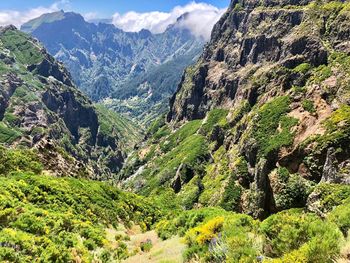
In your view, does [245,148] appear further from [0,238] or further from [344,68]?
[0,238]

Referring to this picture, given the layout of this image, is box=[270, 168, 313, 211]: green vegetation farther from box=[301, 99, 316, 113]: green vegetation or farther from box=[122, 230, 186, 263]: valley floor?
box=[122, 230, 186, 263]: valley floor

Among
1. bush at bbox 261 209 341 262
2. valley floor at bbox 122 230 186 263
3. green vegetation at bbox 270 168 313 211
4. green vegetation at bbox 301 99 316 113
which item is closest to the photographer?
bush at bbox 261 209 341 262

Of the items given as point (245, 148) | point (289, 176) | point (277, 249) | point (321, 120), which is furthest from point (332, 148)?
point (277, 249)

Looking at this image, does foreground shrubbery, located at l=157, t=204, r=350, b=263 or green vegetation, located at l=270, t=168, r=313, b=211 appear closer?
foreground shrubbery, located at l=157, t=204, r=350, b=263

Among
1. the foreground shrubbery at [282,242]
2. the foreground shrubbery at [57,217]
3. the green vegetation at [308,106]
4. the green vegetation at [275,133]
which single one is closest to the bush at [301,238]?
the foreground shrubbery at [282,242]

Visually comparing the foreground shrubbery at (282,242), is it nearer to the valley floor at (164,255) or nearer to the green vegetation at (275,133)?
the valley floor at (164,255)

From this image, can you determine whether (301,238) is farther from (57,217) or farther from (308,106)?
(308,106)

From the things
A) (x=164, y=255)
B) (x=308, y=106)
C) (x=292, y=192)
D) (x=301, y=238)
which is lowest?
→ (x=292, y=192)

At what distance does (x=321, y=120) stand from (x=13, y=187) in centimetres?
13053

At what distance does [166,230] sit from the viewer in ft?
165

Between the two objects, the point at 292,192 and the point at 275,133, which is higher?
the point at 275,133

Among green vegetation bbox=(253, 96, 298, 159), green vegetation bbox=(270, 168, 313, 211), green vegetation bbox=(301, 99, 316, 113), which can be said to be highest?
green vegetation bbox=(301, 99, 316, 113)

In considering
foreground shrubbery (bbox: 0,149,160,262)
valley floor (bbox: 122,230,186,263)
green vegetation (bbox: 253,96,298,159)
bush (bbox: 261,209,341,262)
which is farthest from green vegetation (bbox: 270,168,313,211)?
bush (bbox: 261,209,341,262)

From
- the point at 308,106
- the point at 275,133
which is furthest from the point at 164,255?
the point at 275,133
